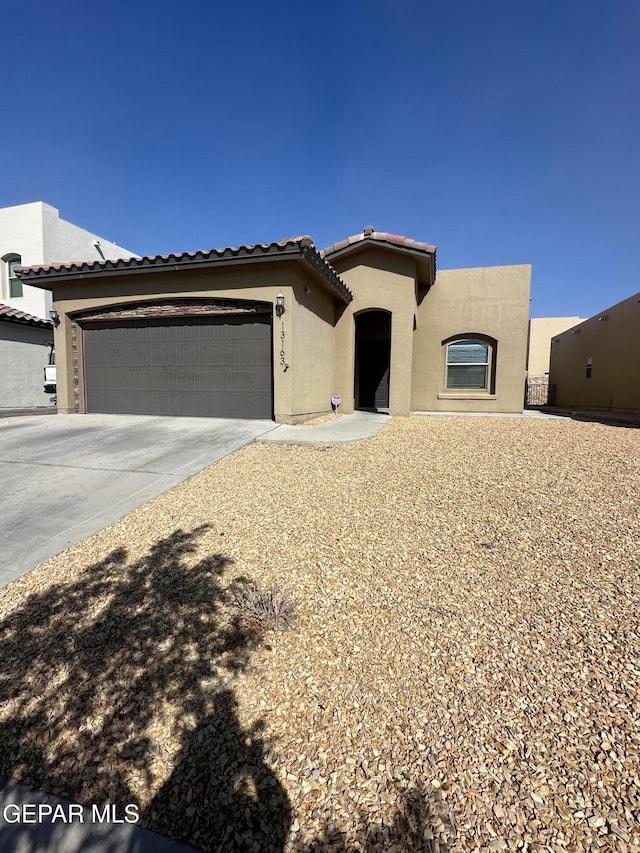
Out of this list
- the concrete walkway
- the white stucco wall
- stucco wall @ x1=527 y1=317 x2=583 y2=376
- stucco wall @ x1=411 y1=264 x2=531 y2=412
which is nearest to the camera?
the concrete walkway

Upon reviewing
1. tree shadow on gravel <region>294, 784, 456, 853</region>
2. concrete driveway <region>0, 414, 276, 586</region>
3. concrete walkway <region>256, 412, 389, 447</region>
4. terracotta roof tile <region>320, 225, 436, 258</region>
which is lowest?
tree shadow on gravel <region>294, 784, 456, 853</region>

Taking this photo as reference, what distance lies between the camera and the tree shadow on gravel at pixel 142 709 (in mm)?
1512

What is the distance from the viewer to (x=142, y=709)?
1.90m

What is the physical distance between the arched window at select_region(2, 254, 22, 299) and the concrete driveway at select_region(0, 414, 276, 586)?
9845 mm

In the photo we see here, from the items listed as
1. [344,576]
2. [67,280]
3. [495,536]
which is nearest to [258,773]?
[344,576]

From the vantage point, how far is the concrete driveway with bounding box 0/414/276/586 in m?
3.60

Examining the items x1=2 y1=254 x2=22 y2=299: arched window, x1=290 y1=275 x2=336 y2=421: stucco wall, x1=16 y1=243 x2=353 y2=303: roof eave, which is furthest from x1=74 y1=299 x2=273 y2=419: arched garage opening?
x1=2 y1=254 x2=22 y2=299: arched window

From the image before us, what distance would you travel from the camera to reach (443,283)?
44.1 feet

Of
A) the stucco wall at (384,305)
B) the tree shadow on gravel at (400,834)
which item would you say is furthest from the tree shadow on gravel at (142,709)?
the stucco wall at (384,305)

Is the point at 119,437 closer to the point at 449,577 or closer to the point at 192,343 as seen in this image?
the point at 192,343

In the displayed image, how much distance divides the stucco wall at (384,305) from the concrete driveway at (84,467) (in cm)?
443

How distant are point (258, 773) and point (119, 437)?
267 inches

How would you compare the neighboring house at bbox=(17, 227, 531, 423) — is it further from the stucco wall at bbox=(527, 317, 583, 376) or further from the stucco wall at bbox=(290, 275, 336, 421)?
the stucco wall at bbox=(527, 317, 583, 376)

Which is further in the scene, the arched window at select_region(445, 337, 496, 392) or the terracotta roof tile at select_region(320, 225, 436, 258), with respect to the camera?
the arched window at select_region(445, 337, 496, 392)
